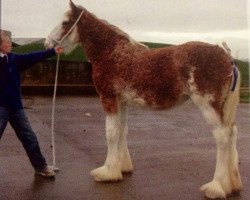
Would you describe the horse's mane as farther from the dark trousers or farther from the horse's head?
the dark trousers

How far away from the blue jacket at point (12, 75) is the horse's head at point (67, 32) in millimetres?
172

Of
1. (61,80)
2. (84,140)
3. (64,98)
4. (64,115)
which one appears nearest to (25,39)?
(61,80)

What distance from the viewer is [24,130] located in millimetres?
6141

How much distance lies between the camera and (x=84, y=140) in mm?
8531

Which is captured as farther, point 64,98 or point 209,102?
point 64,98

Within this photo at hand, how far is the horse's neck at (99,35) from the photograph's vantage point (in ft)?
19.9

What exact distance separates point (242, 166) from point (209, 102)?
1.93 metres

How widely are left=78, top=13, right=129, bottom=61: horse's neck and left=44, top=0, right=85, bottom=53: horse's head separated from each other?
0.09 m

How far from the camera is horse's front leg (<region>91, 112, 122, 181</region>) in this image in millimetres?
5988

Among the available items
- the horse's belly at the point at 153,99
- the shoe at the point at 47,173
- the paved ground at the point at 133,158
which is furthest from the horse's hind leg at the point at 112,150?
the shoe at the point at 47,173

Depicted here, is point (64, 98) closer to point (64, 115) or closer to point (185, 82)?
point (64, 115)

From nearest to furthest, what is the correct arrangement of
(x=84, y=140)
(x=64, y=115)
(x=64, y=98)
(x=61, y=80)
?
(x=84, y=140) < (x=64, y=115) < (x=64, y=98) < (x=61, y=80)

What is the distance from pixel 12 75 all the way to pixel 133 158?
2.24 metres

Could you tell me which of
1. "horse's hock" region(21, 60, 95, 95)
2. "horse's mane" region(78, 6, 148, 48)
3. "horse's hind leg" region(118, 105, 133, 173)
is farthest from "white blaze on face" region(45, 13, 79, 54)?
"horse's hock" region(21, 60, 95, 95)
